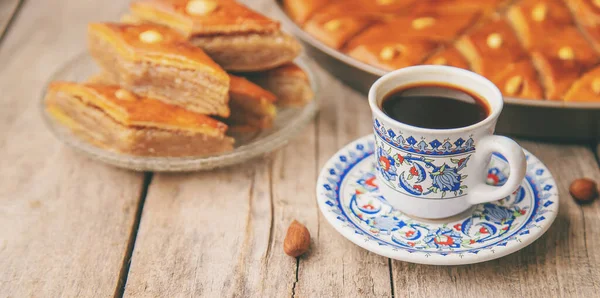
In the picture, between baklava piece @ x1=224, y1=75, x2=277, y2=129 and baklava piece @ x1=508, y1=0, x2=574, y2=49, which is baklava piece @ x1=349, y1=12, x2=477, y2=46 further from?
baklava piece @ x1=224, y1=75, x2=277, y2=129

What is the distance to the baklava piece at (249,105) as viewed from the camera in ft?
5.11

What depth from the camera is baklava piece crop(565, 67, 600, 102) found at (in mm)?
1547

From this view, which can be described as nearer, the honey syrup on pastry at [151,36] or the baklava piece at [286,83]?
the honey syrup on pastry at [151,36]

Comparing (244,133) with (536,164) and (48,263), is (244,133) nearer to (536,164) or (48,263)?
(48,263)

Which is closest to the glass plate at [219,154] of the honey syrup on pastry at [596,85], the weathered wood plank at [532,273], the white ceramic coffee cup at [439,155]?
the white ceramic coffee cup at [439,155]

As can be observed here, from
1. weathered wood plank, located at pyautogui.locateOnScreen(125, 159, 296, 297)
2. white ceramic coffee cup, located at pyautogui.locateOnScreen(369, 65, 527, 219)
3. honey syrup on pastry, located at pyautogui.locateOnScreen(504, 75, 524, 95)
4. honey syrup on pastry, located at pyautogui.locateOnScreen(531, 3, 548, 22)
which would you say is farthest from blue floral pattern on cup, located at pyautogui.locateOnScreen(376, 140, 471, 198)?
honey syrup on pastry, located at pyautogui.locateOnScreen(531, 3, 548, 22)

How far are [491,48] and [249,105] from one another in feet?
2.23

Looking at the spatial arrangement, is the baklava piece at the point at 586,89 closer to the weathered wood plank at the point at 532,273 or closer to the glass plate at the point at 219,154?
the weathered wood plank at the point at 532,273

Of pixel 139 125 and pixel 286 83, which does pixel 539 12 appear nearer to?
pixel 286 83

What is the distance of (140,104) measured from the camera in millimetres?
1497

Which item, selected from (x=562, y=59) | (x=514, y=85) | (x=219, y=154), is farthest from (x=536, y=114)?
(x=219, y=154)

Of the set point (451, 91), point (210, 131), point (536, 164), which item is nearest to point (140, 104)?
point (210, 131)

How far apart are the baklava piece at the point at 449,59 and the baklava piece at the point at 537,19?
0.19 meters

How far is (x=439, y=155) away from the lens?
45.7 inches
